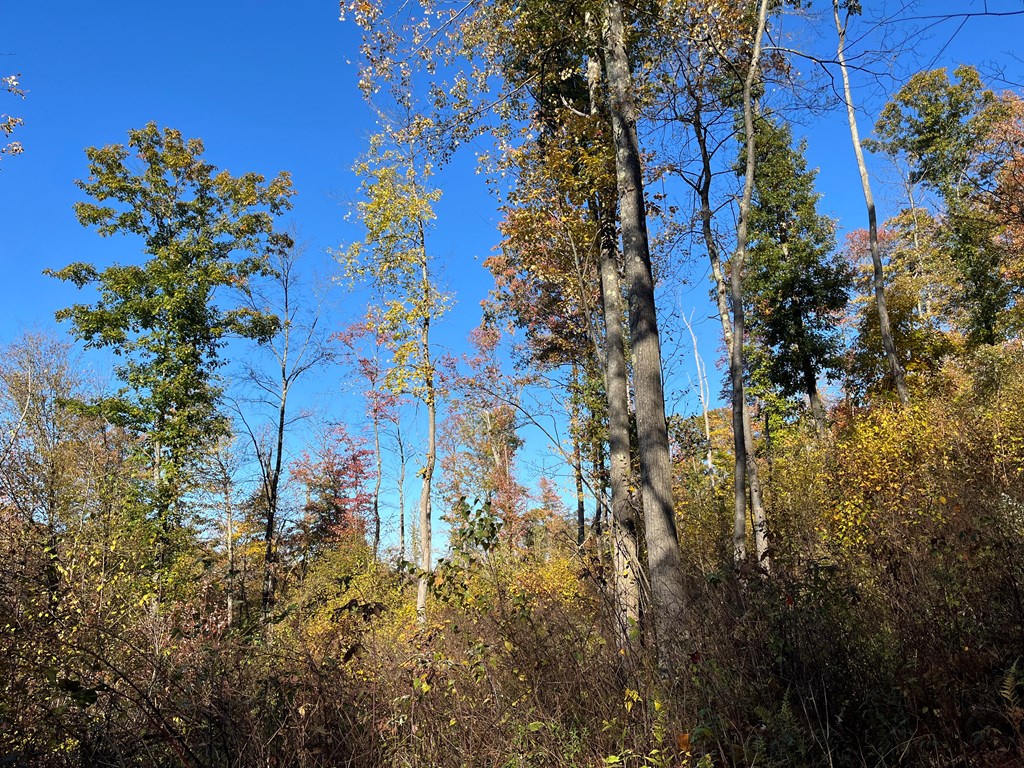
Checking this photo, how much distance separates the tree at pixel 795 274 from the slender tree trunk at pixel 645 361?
13.3 meters

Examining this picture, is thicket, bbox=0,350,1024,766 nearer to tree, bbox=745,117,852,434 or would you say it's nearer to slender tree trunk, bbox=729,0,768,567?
slender tree trunk, bbox=729,0,768,567

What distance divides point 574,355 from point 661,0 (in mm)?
9339

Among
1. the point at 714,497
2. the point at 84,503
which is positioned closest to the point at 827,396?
the point at 714,497

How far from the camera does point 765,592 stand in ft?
12.1

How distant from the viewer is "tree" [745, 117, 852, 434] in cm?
1741

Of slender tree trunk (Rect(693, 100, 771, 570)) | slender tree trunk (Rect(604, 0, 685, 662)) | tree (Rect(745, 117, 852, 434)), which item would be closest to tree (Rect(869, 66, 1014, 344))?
tree (Rect(745, 117, 852, 434))

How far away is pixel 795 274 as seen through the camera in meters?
17.4

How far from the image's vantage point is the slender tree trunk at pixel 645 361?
15.2 ft

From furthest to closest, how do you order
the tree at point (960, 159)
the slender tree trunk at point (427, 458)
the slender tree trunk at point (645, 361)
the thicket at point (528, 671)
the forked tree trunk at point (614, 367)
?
the tree at point (960, 159) → the slender tree trunk at point (427, 458) → the forked tree trunk at point (614, 367) → the slender tree trunk at point (645, 361) → the thicket at point (528, 671)

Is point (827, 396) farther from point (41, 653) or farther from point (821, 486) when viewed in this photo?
point (41, 653)

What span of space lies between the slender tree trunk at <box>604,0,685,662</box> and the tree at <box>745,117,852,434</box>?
43.5 feet

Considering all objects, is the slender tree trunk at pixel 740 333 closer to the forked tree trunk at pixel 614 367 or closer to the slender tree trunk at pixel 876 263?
the forked tree trunk at pixel 614 367

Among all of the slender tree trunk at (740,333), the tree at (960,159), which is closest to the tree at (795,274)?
the tree at (960,159)

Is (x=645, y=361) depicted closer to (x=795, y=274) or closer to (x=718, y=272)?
(x=718, y=272)
